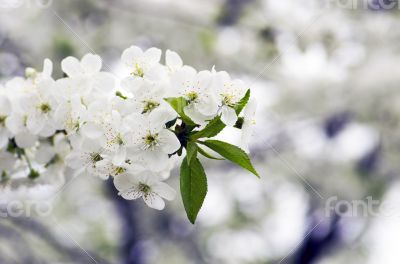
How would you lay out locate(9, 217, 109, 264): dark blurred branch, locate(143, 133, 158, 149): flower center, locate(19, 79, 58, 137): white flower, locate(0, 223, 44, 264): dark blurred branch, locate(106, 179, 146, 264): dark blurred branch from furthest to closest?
locate(106, 179, 146, 264): dark blurred branch → locate(9, 217, 109, 264): dark blurred branch → locate(0, 223, 44, 264): dark blurred branch → locate(19, 79, 58, 137): white flower → locate(143, 133, 158, 149): flower center

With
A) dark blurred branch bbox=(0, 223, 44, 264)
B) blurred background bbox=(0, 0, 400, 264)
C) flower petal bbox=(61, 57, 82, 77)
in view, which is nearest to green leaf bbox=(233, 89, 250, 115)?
flower petal bbox=(61, 57, 82, 77)

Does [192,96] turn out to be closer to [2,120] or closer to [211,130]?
[211,130]

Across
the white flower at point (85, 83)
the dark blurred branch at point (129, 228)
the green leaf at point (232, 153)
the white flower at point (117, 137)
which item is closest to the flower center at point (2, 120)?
the white flower at point (85, 83)

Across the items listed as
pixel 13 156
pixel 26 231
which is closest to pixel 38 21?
pixel 26 231

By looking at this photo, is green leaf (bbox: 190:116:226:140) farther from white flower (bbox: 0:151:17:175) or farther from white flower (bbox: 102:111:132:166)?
white flower (bbox: 0:151:17:175)

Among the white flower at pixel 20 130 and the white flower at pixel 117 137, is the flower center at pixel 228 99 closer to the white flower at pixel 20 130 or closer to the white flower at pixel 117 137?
the white flower at pixel 117 137

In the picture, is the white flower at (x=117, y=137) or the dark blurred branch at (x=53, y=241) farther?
the dark blurred branch at (x=53, y=241)

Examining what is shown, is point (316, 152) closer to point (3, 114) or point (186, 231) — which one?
point (186, 231)
